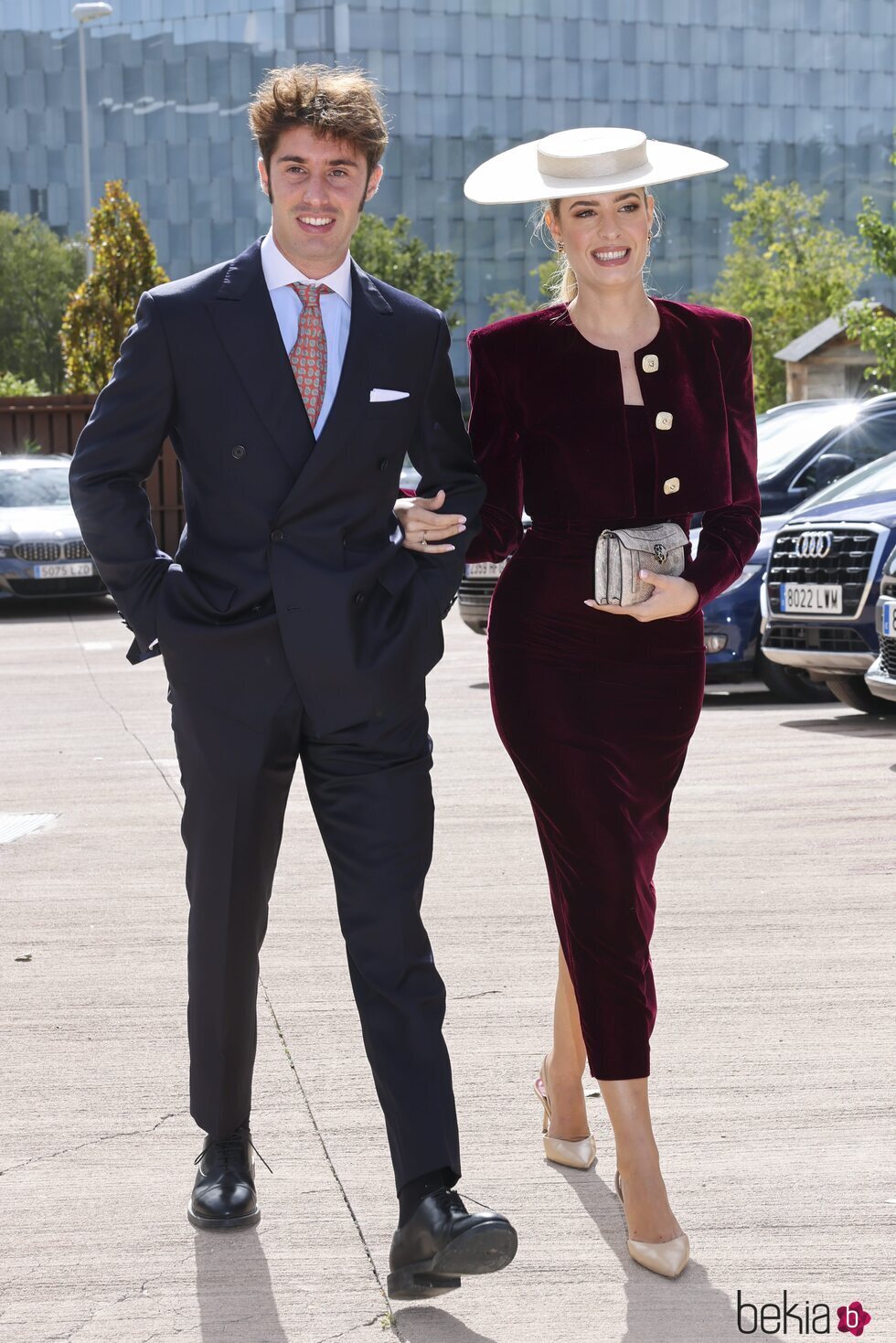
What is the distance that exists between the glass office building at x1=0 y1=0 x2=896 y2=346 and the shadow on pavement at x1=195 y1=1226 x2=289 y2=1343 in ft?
263

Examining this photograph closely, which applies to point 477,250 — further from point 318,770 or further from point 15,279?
point 318,770

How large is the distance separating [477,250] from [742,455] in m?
82.7

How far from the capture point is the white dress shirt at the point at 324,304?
3590 millimetres

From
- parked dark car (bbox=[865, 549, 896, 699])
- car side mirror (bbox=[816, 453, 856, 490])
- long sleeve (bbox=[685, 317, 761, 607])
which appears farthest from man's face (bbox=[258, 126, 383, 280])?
car side mirror (bbox=[816, 453, 856, 490])

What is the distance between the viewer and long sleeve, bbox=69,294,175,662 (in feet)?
11.5

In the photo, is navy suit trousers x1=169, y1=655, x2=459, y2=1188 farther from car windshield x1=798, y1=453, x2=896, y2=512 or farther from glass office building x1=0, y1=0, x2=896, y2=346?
glass office building x1=0, y1=0, x2=896, y2=346

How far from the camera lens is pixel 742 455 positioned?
392cm

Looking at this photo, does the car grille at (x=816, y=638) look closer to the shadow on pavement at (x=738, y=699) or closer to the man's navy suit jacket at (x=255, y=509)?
the shadow on pavement at (x=738, y=699)

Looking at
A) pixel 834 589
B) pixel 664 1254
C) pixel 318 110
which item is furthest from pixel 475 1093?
pixel 834 589

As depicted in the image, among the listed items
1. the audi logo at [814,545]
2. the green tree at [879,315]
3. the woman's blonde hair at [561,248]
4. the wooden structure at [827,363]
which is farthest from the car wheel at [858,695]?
the wooden structure at [827,363]

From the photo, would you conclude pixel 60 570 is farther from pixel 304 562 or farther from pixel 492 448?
pixel 304 562

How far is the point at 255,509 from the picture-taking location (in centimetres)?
349

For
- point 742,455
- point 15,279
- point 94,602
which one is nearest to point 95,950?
point 742,455

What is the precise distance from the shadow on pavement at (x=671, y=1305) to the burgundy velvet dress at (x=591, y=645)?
337mm
